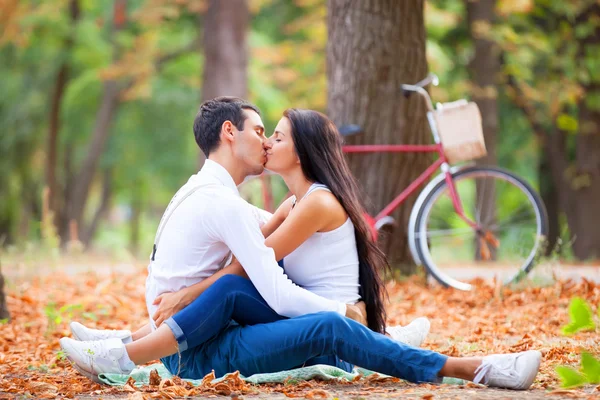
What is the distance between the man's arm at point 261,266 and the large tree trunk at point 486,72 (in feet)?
30.5

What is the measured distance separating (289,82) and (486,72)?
255 inches

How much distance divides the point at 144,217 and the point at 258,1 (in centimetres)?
2626

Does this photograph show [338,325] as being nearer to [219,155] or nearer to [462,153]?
[219,155]

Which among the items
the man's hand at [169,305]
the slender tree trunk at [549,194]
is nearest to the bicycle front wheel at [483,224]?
the man's hand at [169,305]

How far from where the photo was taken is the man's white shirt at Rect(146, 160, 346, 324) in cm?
372

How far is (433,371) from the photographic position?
3.55 meters

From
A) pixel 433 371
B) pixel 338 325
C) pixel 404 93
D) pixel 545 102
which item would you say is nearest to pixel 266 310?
pixel 338 325

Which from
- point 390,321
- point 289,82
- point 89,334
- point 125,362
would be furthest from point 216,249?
point 289,82

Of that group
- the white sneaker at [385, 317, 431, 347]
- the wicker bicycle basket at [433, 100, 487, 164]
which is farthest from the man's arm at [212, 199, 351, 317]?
the wicker bicycle basket at [433, 100, 487, 164]

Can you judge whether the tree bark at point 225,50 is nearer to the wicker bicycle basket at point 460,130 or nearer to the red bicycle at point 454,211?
the red bicycle at point 454,211

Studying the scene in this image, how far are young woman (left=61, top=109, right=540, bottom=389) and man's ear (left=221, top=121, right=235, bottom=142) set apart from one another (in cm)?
21

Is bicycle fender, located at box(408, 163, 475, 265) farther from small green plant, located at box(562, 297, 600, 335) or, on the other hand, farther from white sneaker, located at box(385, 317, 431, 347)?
small green plant, located at box(562, 297, 600, 335)

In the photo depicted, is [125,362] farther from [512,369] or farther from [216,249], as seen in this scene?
[512,369]

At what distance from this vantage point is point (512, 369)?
11.3ft
